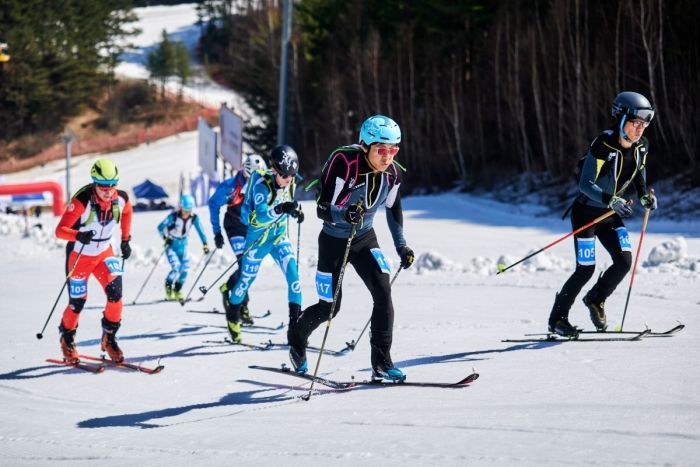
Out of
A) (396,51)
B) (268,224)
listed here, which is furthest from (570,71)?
(268,224)

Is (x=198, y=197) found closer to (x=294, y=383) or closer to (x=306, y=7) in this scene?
(x=306, y=7)

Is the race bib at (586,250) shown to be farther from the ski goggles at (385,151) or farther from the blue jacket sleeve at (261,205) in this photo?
the blue jacket sleeve at (261,205)

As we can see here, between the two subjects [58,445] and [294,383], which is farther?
[294,383]

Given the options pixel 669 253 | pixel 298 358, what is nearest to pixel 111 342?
pixel 298 358

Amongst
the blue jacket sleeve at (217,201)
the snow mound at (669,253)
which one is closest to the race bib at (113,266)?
the blue jacket sleeve at (217,201)

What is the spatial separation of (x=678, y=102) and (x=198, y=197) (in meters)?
24.5

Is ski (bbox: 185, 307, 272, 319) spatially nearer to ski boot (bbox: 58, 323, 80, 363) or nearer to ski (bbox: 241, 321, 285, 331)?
ski (bbox: 241, 321, 285, 331)

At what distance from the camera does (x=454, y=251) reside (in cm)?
1734

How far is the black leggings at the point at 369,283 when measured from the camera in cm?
715

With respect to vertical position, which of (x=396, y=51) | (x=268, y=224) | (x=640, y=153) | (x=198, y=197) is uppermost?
(x=396, y=51)

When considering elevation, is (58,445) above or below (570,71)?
below

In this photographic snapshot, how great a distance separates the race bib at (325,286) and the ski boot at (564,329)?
2486 mm

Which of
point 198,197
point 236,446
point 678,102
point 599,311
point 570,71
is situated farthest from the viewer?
point 198,197

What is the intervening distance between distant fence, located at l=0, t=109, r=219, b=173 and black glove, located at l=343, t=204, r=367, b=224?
212ft
